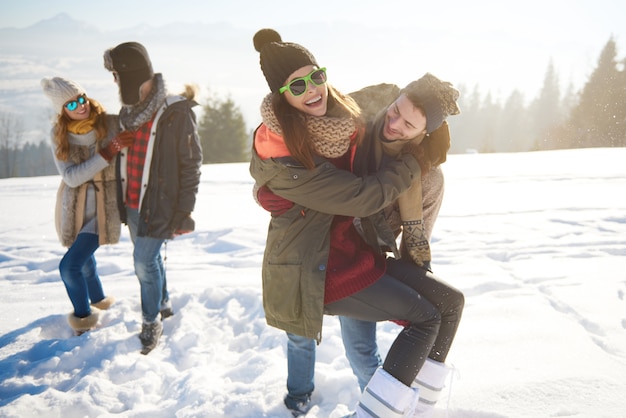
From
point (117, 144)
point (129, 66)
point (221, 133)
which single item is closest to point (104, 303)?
point (117, 144)

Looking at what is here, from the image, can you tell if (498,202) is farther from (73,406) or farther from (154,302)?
(73,406)

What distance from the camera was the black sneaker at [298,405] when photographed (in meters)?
2.54

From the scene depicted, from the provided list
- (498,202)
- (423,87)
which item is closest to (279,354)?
(423,87)

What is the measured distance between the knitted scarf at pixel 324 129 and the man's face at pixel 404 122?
30 centimetres

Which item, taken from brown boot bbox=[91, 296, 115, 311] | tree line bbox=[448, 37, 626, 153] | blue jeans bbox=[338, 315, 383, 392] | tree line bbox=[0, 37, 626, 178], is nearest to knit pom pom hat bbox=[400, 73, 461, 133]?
blue jeans bbox=[338, 315, 383, 392]

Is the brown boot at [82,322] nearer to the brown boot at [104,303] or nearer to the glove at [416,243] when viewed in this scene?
the brown boot at [104,303]

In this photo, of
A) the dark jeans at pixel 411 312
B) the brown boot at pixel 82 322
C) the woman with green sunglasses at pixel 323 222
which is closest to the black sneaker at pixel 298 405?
the woman with green sunglasses at pixel 323 222

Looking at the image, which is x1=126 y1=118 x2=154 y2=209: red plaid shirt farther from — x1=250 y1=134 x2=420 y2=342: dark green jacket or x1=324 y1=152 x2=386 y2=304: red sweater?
x1=324 y1=152 x2=386 y2=304: red sweater

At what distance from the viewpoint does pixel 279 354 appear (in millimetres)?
3191

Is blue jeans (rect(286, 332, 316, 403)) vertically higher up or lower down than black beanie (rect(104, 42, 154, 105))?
lower down

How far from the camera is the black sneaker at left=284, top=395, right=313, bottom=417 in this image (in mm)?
2541

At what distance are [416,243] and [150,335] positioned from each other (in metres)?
2.43

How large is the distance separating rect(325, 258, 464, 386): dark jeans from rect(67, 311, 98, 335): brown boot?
100 inches

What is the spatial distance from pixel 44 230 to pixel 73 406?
16.9 feet
